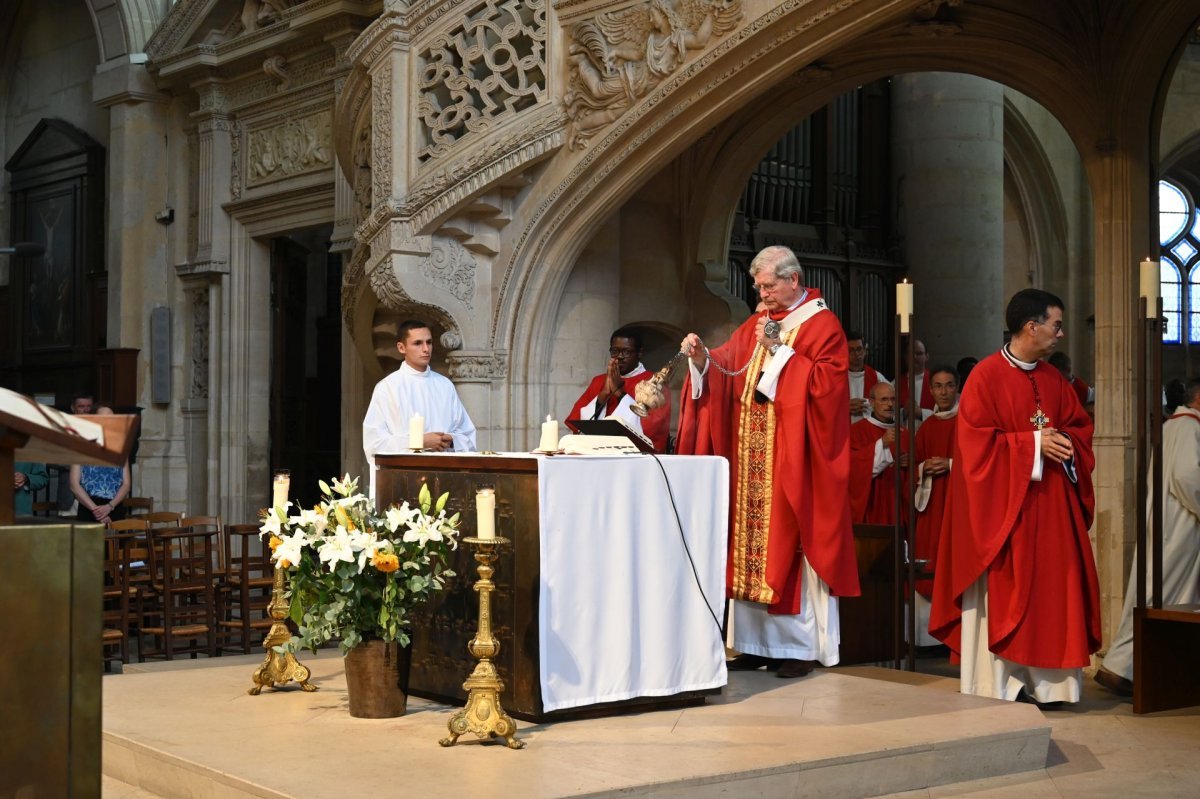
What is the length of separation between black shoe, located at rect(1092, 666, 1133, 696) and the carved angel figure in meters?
3.60

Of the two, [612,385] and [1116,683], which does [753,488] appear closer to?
[612,385]

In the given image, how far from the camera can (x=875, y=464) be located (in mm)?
8234

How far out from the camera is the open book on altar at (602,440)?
5070mm

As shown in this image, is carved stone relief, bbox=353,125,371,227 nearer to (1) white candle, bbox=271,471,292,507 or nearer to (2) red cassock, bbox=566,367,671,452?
(2) red cassock, bbox=566,367,671,452

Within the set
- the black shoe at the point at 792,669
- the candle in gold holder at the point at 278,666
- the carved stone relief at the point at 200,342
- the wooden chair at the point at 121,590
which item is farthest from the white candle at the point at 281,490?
the carved stone relief at the point at 200,342

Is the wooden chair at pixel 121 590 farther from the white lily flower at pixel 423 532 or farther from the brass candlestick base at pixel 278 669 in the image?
the white lily flower at pixel 423 532

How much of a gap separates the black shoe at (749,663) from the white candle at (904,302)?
1553mm

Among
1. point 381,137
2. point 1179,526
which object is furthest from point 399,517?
point 381,137

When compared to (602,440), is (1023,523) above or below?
below

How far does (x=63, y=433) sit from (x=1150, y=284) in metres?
4.68

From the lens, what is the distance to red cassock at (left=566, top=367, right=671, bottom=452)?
707 cm

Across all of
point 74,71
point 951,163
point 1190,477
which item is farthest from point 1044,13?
point 74,71

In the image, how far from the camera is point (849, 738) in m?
4.71

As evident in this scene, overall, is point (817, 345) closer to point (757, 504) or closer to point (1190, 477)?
point (757, 504)
